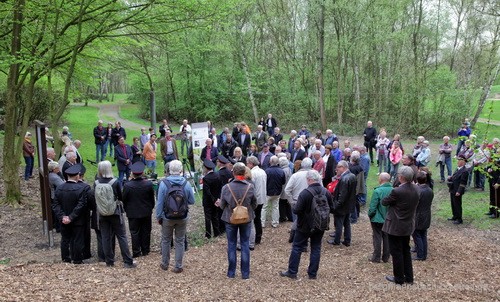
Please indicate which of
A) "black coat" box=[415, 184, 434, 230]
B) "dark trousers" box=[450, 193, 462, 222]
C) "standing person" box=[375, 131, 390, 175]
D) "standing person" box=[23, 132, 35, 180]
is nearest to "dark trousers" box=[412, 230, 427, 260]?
"black coat" box=[415, 184, 434, 230]

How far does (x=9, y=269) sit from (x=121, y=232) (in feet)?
5.14

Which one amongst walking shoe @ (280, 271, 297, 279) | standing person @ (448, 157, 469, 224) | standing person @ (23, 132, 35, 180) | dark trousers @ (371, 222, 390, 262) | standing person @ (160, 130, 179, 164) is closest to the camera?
walking shoe @ (280, 271, 297, 279)

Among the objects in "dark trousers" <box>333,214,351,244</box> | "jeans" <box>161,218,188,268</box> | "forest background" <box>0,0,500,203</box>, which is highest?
"forest background" <box>0,0,500,203</box>

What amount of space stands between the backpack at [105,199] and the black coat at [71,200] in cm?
33

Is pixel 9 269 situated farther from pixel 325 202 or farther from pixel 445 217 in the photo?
pixel 445 217

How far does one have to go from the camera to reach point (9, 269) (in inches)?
226

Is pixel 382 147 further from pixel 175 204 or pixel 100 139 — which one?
pixel 100 139

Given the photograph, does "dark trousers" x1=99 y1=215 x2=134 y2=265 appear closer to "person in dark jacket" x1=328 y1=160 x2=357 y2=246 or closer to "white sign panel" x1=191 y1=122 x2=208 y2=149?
"person in dark jacket" x1=328 y1=160 x2=357 y2=246

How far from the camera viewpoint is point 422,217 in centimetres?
716

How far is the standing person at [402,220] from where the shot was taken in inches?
232

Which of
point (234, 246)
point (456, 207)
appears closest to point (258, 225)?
point (234, 246)

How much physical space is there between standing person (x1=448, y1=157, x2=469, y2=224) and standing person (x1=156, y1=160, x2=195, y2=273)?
640 centimetres

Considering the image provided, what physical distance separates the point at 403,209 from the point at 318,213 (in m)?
1.22

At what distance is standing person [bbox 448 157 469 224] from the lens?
370 inches
